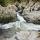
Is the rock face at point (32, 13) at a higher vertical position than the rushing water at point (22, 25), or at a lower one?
higher

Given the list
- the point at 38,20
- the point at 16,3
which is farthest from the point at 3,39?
the point at 16,3

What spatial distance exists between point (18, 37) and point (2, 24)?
2.36 ft

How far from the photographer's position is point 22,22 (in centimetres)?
242

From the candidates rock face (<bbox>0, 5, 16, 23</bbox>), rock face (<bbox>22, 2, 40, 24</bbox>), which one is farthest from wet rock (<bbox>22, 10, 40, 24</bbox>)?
rock face (<bbox>0, 5, 16, 23</bbox>)

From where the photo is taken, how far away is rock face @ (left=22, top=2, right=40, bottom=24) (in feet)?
7.74

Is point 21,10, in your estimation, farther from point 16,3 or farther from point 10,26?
point 10,26

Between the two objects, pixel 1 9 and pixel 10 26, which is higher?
pixel 1 9

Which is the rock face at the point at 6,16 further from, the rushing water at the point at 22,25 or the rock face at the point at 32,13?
the rock face at the point at 32,13

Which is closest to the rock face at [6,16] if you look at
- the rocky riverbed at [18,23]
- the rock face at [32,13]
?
the rocky riverbed at [18,23]

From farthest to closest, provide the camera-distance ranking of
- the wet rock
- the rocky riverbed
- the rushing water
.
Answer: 1. the wet rock
2. the rushing water
3. the rocky riverbed

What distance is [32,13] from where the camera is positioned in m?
2.57

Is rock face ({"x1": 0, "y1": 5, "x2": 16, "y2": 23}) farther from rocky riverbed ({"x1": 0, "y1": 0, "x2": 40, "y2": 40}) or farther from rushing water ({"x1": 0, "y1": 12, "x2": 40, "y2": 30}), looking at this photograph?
rushing water ({"x1": 0, "y1": 12, "x2": 40, "y2": 30})

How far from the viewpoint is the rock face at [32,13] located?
2.36 m

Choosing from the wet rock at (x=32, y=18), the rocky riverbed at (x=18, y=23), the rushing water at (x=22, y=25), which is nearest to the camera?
the rocky riverbed at (x=18, y=23)
